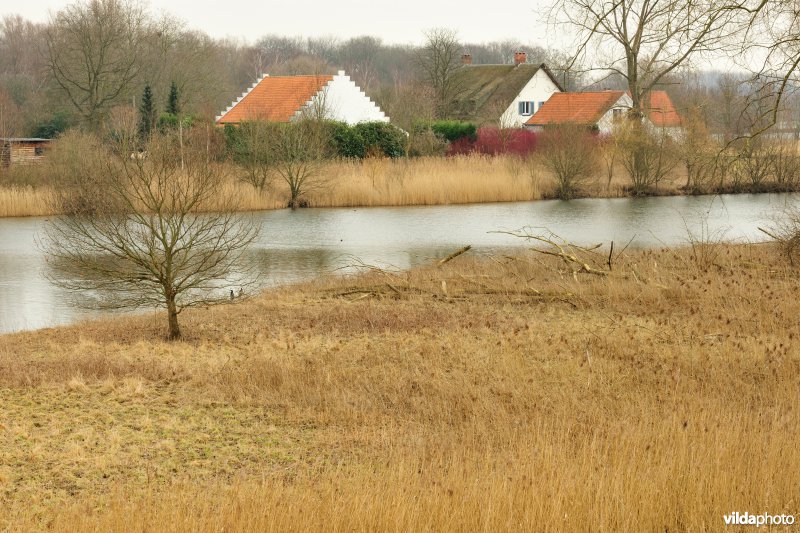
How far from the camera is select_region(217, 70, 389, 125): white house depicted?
45.2m

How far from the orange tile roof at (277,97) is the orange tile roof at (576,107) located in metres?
14.1

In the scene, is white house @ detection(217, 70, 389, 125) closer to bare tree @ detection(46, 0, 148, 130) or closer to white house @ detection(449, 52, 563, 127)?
bare tree @ detection(46, 0, 148, 130)

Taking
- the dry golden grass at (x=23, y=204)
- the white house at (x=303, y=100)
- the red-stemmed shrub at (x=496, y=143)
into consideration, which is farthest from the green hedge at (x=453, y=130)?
the dry golden grass at (x=23, y=204)

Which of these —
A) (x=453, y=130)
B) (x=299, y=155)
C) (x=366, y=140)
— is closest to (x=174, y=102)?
(x=366, y=140)

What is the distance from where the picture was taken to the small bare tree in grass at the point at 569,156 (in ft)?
111

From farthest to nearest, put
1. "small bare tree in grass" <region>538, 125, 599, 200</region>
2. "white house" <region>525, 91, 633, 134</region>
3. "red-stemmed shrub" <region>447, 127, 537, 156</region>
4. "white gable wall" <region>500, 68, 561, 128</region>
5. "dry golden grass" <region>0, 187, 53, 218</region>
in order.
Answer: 1. "white gable wall" <region>500, 68, 561, 128</region>
2. "white house" <region>525, 91, 633, 134</region>
3. "red-stemmed shrub" <region>447, 127, 537, 156</region>
4. "small bare tree in grass" <region>538, 125, 599, 200</region>
5. "dry golden grass" <region>0, 187, 53, 218</region>

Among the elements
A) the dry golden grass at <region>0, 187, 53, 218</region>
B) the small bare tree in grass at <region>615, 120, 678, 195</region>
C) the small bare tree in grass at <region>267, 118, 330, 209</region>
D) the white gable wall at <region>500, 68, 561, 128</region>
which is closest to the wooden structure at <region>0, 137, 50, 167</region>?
the dry golden grass at <region>0, 187, 53, 218</region>

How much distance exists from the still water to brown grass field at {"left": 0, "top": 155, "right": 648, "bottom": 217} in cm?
71

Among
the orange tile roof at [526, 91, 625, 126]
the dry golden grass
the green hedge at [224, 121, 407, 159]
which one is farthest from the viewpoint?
the orange tile roof at [526, 91, 625, 126]

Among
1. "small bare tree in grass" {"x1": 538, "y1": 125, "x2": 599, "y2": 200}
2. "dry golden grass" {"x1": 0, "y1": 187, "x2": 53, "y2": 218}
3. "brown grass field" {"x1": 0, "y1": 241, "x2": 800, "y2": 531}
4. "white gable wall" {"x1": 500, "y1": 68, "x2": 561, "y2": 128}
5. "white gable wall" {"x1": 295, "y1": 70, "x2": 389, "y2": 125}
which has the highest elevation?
"white gable wall" {"x1": 500, "y1": 68, "x2": 561, "y2": 128}

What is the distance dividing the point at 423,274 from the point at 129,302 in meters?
5.78

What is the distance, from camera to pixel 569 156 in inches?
1353

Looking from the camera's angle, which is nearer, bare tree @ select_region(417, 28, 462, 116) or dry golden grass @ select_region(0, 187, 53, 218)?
dry golden grass @ select_region(0, 187, 53, 218)

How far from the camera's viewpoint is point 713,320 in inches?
Result: 455
